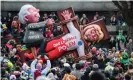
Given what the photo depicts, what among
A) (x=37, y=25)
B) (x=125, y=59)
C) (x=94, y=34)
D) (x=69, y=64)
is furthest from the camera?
(x=125, y=59)

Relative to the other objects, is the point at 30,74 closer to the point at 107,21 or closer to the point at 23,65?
the point at 23,65

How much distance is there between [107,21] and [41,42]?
33.9ft

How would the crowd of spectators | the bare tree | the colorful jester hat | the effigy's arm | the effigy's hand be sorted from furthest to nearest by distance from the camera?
the colorful jester hat
the effigy's hand
the effigy's arm
the crowd of spectators
the bare tree

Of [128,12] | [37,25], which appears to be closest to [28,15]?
[37,25]

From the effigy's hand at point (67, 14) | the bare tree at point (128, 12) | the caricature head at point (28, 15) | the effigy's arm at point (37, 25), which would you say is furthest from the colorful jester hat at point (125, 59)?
the bare tree at point (128, 12)

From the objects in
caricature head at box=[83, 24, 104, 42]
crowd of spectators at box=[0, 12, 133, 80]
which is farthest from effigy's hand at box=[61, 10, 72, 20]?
crowd of spectators at box=[0, 12, 133, 80]

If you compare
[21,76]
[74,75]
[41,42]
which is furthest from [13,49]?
[74,75]

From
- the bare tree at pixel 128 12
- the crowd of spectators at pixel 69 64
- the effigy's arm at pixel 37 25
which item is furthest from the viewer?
the effigy's arm at pixel 37 25

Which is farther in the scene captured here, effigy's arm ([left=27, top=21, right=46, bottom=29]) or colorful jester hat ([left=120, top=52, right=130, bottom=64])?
colorful jester hat ([left=120, top=52, right=130, bottom=64])

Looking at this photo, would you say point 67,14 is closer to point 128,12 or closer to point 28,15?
point 28,15

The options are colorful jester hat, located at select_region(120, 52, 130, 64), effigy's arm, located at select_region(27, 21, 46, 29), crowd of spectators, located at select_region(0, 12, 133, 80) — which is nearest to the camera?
crowd of spectators, located at select_region(0, 12, 133, 80)

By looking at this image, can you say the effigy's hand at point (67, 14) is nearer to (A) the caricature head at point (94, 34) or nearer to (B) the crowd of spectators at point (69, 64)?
(A) the caricature head at point (94, 34)

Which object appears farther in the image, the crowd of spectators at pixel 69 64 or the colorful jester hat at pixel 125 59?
the colorful jester hat at pixel 125 59

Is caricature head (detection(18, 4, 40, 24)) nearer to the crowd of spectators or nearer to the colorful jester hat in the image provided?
the crowd of spectators
